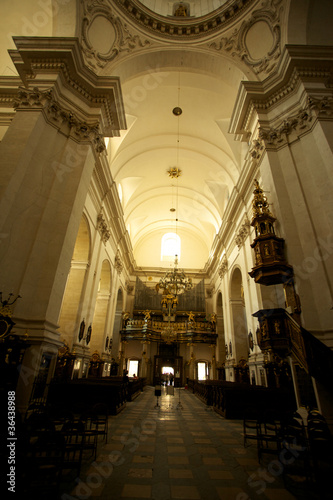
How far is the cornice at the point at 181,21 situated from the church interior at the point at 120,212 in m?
0.05

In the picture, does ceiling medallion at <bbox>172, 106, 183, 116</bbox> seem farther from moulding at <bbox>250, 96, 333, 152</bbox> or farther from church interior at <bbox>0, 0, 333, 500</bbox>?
moulding at <bbox>250, 96, 333, 152</bbox>

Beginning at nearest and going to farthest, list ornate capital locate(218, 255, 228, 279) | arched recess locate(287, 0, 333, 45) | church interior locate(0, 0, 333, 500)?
1. church interior locate(0, 0, 333, 500)
2. arched recess locate(287, 0, 333, 45)
3. ornate capital locate(218, 255, 228, 279)

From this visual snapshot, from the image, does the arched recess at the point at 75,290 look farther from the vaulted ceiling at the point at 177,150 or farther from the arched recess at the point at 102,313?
the vaulted ceiling at the point at 177,150

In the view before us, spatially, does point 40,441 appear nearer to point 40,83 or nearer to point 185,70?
point 40,83

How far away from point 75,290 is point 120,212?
5959mm

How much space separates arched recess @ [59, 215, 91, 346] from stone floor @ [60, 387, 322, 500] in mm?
4840

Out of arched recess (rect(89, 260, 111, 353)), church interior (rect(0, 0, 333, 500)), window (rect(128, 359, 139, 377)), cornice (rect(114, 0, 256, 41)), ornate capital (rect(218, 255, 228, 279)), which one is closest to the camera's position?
church interior (rect(0, 0, 333, 500))

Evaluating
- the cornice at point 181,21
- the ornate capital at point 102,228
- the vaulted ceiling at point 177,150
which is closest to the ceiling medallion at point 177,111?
the vaulted ceiling at point 177,150

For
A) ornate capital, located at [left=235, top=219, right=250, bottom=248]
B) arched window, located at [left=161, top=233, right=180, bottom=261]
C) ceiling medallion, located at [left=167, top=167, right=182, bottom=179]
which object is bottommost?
ornate capital, located at [left=235, top=219, right=250, bottom=248]

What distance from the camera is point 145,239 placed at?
78.7 ft

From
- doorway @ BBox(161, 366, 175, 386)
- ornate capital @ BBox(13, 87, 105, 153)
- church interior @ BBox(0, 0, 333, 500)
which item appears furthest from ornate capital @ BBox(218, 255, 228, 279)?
ornate capital @ BBox(13, 87, 105, 153)

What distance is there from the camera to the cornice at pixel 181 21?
32.0ft

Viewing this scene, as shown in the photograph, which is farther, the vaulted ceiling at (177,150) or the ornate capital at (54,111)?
the vaulted ceiling at (177,150)

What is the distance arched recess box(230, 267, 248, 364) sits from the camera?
12812 mm
